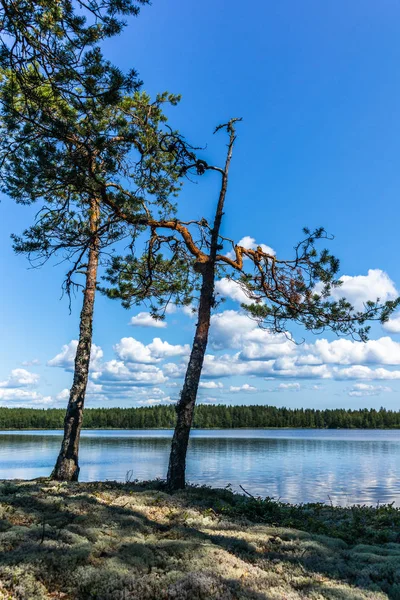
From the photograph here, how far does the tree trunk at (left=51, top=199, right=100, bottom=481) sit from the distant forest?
132m

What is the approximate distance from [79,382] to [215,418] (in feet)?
482

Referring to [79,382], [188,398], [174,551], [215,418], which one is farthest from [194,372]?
[215,418]

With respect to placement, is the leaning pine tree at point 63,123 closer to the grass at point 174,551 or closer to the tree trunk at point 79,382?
the tree trunk at point 79,382

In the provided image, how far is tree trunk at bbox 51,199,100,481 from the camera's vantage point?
13.6m

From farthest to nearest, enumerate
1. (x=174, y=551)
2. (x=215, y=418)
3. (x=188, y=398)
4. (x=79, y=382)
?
(x=215, y=418), (x=79, y=382), (x=188, y=398), (x=174, y=551)

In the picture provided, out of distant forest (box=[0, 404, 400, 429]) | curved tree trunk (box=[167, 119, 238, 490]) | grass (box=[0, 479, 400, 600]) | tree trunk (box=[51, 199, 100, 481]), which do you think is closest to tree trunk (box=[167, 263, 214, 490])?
curved tree trunk (box=[167, 119, 238, 490])

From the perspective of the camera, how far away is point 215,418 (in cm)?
15600

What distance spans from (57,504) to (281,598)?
527 centimetres

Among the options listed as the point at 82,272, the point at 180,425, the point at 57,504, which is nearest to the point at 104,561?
the point at 57,504

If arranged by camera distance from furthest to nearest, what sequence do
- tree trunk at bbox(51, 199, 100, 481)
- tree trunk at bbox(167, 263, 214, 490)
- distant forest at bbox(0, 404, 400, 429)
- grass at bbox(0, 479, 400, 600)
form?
distant forest at bbox(0, 404, 400, 429), tree trunk at bbox(51, 199, 100, 481), tree trunk at bbox(167, 263, 214, 490), grass at bbox(0, 479, 400, 600)

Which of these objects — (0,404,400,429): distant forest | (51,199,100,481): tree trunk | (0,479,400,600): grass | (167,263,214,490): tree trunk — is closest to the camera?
(0,479,400,600): grass

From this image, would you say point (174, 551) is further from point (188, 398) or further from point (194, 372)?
point (194, 372)

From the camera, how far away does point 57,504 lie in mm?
9539

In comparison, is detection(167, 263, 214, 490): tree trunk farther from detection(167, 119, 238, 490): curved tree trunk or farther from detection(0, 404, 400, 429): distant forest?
detection(0, 404, 400, 429): distant forest
